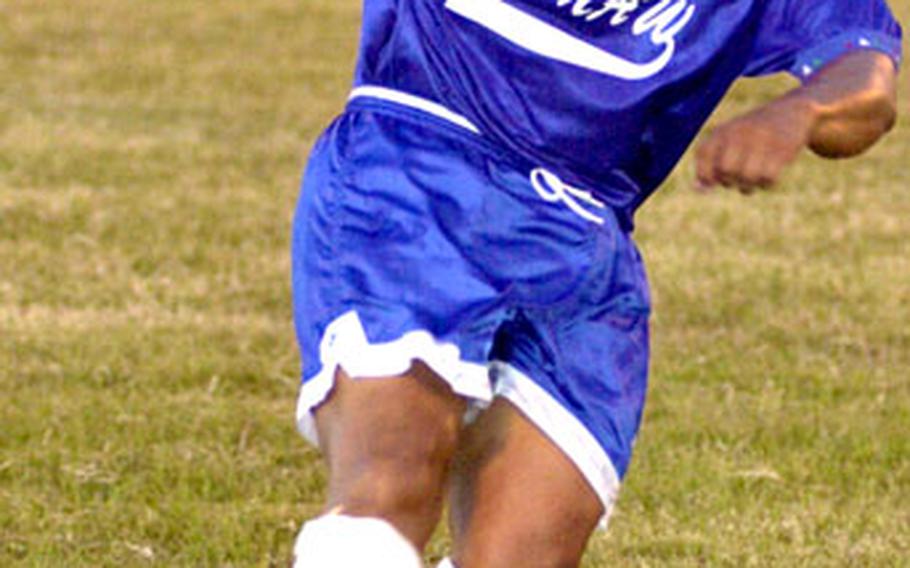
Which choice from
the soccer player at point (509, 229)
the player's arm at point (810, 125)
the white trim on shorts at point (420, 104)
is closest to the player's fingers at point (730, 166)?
the player's arm at point (810, 125)

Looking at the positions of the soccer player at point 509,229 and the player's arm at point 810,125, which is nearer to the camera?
the player's arm at point 810,125

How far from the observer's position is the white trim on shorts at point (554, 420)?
4.43 metres

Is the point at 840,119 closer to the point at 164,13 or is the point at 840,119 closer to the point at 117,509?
the point at 117,509

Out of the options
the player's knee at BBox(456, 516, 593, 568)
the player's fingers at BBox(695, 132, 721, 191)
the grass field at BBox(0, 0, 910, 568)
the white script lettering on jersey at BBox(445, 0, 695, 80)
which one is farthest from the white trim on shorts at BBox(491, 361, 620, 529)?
the grass field at BBox(0, 0, 910, 568)

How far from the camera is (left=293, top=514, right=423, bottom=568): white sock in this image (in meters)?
4.00

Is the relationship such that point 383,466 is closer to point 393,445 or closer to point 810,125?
point 393,445

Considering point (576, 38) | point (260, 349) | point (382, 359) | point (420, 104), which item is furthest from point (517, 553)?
point (260, 349)

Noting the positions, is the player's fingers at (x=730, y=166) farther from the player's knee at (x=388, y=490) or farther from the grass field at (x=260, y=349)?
the grass field at (x=260, y=349)

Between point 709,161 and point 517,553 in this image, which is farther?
point 517,553

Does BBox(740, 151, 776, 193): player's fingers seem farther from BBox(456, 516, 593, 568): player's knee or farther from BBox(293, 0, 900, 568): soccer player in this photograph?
BBox(456, 516, 593, 568): player's knee

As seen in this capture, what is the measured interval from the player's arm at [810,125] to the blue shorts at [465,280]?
49 cm

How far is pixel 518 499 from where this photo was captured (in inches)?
173

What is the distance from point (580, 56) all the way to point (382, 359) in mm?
661

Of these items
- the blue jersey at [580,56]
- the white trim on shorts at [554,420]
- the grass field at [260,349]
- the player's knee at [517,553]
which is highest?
the blue jersey at [580,56]
